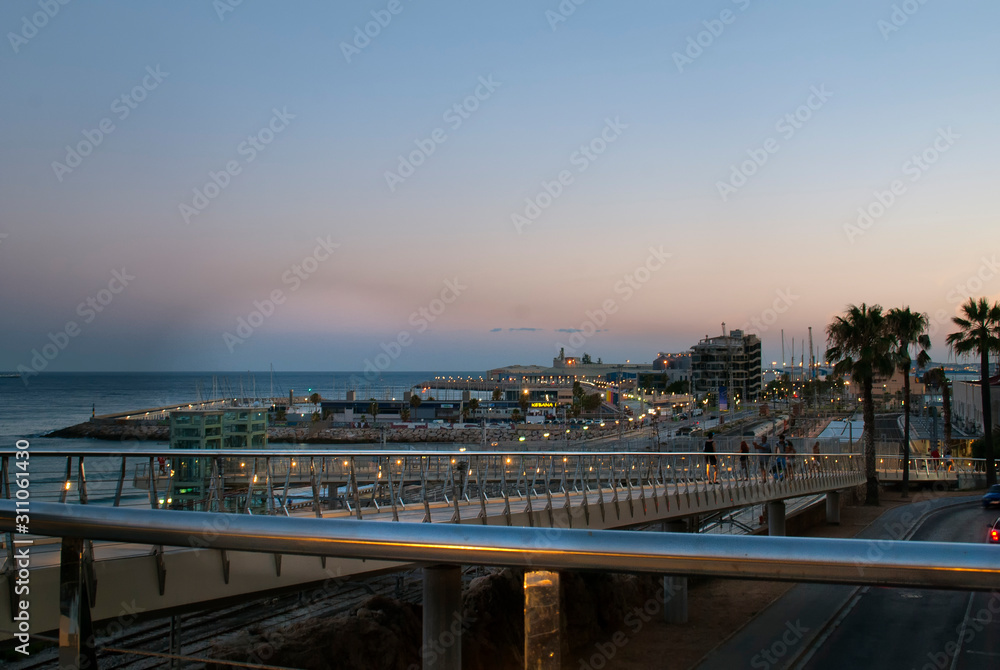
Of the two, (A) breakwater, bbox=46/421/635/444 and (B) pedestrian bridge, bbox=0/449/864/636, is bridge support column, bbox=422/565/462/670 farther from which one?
(A) breakwater, bbox=46/421/635/444

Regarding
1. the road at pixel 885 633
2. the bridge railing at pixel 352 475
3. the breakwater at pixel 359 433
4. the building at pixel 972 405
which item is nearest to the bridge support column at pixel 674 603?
the bridge railing at pixel 352 475

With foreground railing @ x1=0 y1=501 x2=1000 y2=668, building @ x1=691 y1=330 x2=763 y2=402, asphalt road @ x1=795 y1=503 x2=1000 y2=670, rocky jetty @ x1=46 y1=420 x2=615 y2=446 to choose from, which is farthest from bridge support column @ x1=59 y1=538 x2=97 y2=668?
building @ x1=691 y1=330 x2=763 y2=402

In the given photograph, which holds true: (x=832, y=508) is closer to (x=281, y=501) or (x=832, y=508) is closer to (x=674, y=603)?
(x=674, y=603)

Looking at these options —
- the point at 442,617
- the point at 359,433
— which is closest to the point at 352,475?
the point at 442,617

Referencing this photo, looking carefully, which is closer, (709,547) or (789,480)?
(709,547)

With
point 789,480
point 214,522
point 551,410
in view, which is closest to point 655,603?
point 789,480

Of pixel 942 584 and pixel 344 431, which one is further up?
pixel 942 584

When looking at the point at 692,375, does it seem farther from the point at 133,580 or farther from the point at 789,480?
the point at 133,580

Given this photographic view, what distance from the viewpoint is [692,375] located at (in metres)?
143

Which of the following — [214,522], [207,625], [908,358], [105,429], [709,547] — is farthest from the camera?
[105,429]

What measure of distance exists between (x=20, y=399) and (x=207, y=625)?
145 metres

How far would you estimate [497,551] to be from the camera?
1.44m

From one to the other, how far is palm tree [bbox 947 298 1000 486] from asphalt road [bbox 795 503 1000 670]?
125 ft

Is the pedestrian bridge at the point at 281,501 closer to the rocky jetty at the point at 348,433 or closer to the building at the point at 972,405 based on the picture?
the building at the point at 972,405
